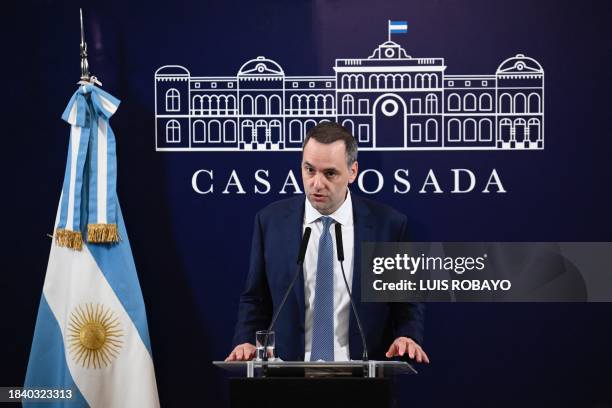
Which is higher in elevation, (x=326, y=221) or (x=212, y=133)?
(x=212, y=133)

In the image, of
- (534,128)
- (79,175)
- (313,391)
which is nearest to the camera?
(313,391)

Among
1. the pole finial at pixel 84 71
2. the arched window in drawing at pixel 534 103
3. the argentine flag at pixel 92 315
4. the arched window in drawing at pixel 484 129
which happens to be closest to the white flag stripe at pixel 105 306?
the argentine flag at pixel 92 315

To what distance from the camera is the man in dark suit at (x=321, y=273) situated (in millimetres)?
4395

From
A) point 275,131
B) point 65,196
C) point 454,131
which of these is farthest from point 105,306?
point 454,131

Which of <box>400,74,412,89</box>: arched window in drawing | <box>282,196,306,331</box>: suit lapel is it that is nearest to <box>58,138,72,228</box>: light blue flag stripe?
<box>282,196,306,331</box>: suit lapel

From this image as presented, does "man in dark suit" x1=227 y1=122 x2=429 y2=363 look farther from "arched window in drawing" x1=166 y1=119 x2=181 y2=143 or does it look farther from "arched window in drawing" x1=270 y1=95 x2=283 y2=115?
"arched window in drawing" x1=166 y1=119 x2=181 y2=143

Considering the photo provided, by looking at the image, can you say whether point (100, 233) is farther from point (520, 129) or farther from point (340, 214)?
point (520, 129)

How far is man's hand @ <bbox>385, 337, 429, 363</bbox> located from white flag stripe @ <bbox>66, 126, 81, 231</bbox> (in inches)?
76.3

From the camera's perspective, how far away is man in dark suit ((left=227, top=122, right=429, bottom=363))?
14.4 ft

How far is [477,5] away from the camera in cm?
527

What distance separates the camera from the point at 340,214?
4.59 metres

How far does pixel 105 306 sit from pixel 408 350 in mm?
1870

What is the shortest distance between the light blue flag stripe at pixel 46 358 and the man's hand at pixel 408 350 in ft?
6.42

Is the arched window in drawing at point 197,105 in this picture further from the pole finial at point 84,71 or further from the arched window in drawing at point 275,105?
the pole finial at point 84,71
